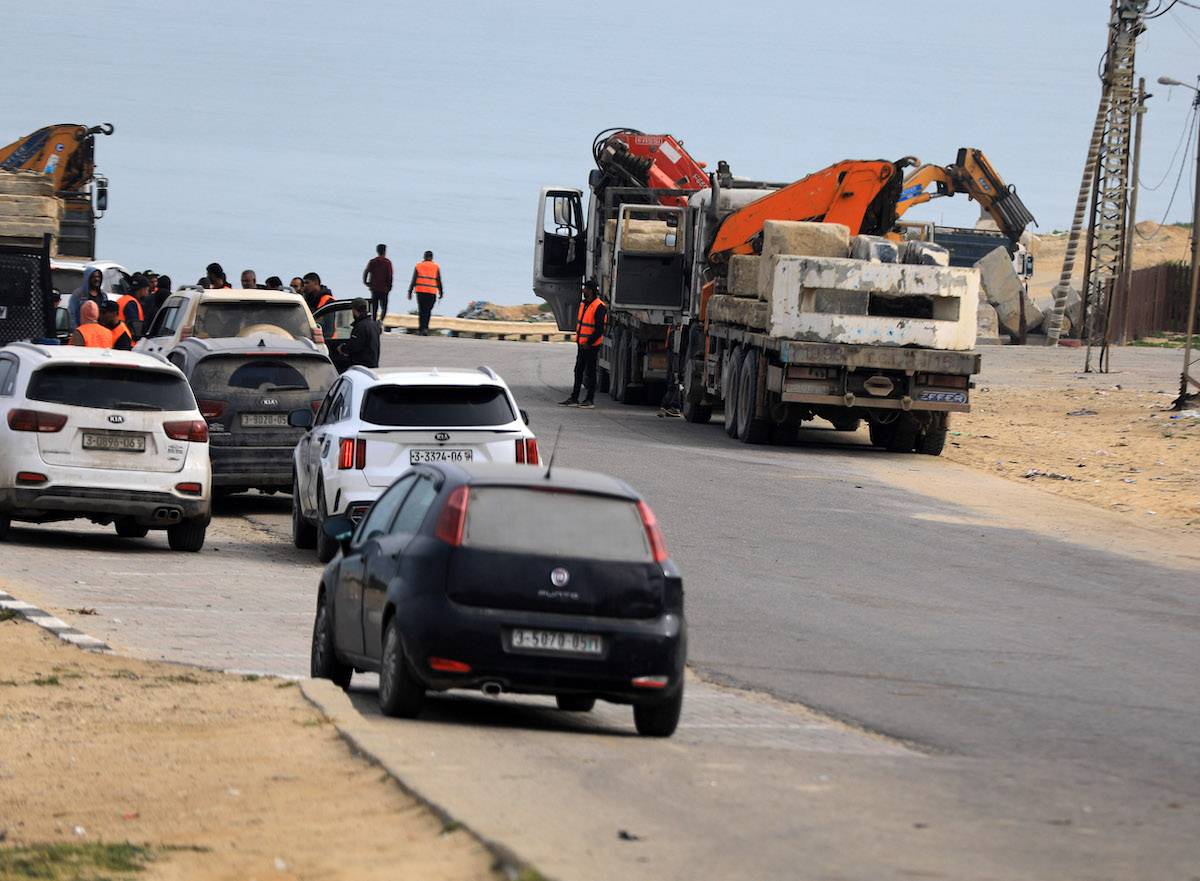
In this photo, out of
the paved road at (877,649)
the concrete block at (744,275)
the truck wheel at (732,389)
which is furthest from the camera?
the concrete block at (744,275)

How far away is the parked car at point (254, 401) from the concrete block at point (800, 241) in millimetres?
9709

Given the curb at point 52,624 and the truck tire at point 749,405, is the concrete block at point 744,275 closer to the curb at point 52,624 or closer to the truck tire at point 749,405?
the truck tire at point 749,405

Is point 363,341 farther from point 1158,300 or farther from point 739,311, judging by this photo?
point 1158,300

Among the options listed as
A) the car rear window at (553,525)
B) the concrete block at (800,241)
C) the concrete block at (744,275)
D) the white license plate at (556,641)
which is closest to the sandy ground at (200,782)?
the white license plate at (556,641)

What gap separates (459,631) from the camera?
9.72 metres

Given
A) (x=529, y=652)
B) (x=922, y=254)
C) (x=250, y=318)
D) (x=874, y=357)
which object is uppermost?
(x=922, y=254)

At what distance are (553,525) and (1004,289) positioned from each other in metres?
59.5

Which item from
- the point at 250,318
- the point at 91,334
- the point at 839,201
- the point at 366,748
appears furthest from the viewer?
the point at 839,201

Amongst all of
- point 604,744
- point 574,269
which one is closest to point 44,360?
point 604,744

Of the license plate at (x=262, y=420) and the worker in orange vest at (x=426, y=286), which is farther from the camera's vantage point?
the worker in orange vest at (x=426, y=286)

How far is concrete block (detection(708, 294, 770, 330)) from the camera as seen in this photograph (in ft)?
92.3

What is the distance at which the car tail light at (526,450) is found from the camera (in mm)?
16219

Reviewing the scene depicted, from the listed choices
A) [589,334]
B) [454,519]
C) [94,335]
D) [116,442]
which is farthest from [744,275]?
[454,519]

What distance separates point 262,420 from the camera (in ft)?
64.3
